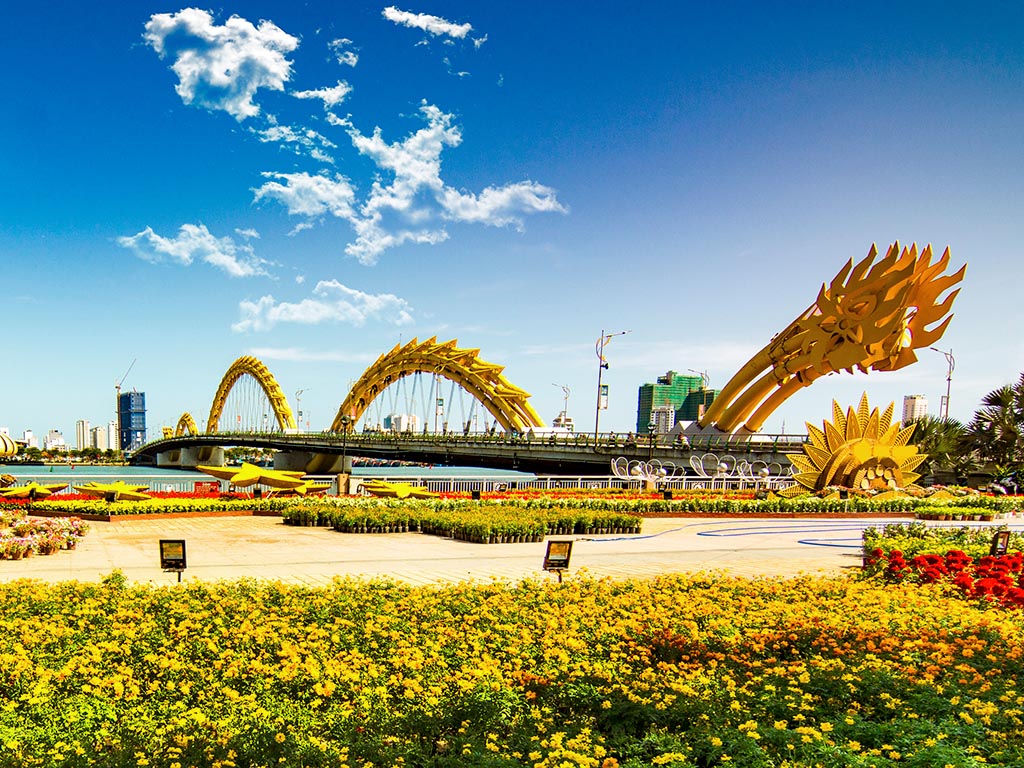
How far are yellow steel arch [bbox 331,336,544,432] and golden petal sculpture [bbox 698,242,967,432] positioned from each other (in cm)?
2429

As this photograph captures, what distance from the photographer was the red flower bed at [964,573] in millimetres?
10000

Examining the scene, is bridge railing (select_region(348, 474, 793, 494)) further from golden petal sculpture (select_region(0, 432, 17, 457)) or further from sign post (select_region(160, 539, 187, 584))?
sign post (select_region(160, 539, 187, 584))

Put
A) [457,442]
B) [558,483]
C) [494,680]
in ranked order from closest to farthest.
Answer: [494,680] < [558,483] < [457,442]

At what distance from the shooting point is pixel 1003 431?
35562 millimetres

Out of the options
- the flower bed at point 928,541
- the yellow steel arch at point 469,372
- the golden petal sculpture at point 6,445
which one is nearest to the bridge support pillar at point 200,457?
the yellow steel arch at point 469,372

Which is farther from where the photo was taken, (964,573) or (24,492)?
(24,492)

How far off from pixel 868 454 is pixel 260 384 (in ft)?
276

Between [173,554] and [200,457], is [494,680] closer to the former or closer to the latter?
[173,554]

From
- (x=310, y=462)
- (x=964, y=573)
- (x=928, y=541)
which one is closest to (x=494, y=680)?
(x=964, y=573)

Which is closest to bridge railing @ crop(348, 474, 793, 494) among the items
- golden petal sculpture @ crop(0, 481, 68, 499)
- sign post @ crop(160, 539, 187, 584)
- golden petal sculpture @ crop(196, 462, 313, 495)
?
golden petal sculpture @ crop(196, 462, 313, 495)

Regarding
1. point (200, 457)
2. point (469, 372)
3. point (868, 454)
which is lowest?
point (200, 457)

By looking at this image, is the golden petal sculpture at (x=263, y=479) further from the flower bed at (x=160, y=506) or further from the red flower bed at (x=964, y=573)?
the red flower bed at (x=964, y=573)

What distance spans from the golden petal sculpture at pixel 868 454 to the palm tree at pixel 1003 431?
10366mm

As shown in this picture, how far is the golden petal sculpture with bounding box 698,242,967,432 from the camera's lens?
109ft
